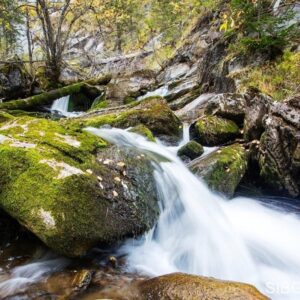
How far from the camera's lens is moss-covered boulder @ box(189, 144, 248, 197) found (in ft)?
18.6

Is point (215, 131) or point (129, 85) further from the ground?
point (129, 85)

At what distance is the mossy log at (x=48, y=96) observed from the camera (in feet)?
34.2

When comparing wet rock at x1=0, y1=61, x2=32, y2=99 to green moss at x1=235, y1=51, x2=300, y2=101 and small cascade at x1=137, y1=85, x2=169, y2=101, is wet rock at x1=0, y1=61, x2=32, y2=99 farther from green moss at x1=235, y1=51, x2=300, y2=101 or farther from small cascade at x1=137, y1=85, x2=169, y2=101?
green moss at x1=235, y1=51, x2=300, y2=101

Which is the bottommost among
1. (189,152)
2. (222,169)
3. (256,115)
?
(222,169)

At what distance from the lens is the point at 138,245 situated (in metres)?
4.01

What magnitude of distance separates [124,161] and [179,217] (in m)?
1.18

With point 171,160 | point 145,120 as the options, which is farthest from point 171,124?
point 171,160

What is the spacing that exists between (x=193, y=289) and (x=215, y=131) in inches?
193

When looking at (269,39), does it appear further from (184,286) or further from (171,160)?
(184,286)

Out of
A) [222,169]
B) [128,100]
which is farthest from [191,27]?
[222,169]

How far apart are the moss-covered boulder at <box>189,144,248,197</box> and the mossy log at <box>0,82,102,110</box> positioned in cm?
696

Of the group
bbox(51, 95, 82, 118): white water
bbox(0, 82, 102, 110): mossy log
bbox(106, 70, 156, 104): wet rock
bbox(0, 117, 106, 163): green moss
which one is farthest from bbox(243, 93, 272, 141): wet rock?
bbox(51, 95, 82, 118): white water

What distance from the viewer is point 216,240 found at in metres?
4.43

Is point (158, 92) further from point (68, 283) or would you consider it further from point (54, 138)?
point (68, 283)
